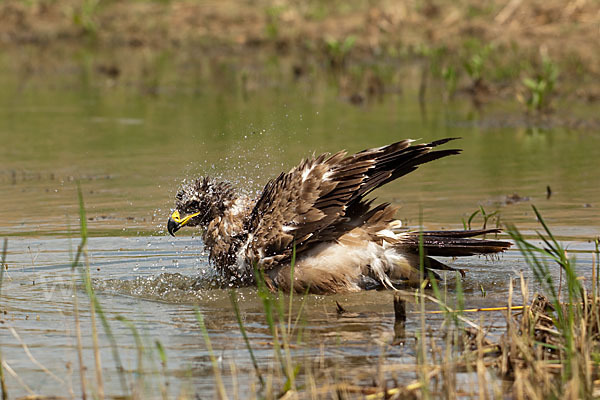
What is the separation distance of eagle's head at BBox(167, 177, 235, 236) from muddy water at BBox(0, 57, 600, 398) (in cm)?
39

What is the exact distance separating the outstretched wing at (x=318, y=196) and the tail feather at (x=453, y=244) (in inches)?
17.1

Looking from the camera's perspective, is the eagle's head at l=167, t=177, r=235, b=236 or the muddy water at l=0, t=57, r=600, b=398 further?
the eagle's head at l=167, t=177, r=235, b=236

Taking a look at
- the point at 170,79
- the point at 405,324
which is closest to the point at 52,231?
the point at 405,324

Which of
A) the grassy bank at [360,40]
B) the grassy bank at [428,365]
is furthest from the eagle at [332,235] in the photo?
the grassy bank at [360,40]

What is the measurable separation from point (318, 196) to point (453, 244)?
923 millimetres

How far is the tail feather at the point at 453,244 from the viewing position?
669 centimetres

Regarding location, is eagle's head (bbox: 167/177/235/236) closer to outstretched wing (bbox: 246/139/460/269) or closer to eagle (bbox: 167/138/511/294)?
eagle (bbox: 167/138/511/294)

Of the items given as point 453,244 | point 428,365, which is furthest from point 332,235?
point 428,365

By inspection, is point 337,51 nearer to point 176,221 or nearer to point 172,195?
point 172,195

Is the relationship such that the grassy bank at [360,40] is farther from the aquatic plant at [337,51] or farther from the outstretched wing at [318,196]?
the outstretched wing at [318,196]

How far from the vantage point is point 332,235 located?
264 inches

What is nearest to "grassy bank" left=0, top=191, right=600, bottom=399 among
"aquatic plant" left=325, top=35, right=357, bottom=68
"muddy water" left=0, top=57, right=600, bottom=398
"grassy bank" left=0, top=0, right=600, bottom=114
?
"muddy water" left=0, top=57, right=600, bottom=398

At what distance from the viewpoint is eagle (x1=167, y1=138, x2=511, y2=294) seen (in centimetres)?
662

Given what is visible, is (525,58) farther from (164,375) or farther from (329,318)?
(164,375)
